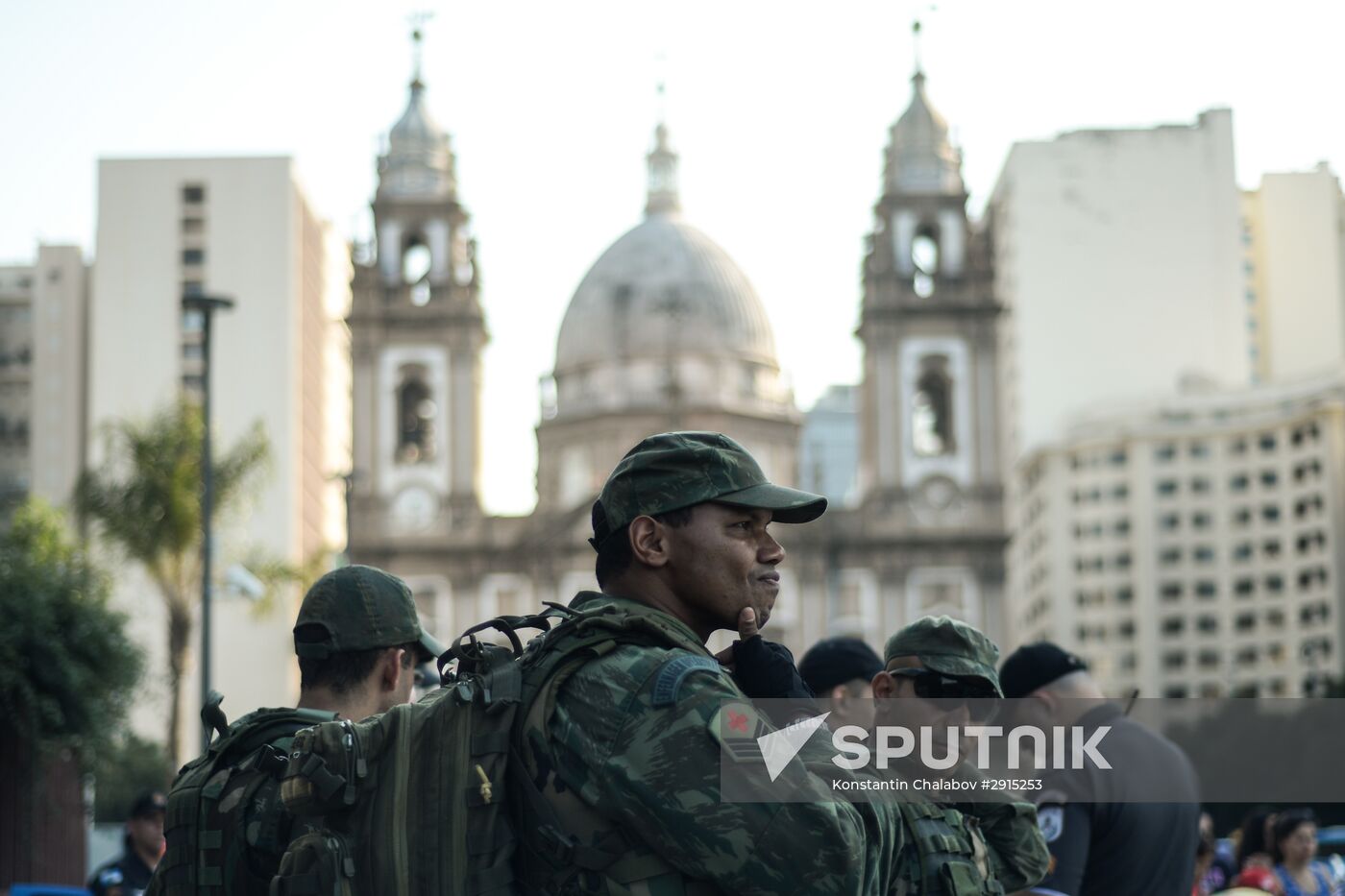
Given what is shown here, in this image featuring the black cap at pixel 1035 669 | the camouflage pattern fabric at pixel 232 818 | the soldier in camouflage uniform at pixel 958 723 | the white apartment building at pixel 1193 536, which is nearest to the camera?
the soldier in camouflage uniform at pixel 958 723

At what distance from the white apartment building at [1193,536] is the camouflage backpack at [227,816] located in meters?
85.0

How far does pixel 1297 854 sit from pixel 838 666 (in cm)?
412

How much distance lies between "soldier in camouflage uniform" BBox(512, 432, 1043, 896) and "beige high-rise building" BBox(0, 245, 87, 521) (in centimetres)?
9678

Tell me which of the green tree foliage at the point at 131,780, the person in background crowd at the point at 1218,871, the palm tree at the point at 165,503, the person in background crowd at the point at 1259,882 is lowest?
the green tree foliage at the point at 131,780

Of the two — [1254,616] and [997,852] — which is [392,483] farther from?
[997,852]

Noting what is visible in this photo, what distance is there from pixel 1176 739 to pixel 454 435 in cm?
5162

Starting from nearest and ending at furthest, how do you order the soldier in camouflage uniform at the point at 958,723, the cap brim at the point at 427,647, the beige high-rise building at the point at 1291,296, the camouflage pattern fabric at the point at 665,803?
the camouflage pattern fabric at the point at 665,803 < the soldier in camouflage uniform at the point at 958,723 < the cap brim at the point at 427,647 < the beige high-rise building at the point at 1291,296

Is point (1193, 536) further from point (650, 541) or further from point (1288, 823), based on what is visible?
point (650, 541)

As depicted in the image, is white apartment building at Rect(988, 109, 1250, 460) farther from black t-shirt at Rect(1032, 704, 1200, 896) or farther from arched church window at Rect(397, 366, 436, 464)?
black t-shirt at Rect(1032, 704, 1200, 896)

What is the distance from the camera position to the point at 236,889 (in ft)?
17.6

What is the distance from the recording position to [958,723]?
558cm

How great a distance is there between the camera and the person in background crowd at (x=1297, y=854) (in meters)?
10.3

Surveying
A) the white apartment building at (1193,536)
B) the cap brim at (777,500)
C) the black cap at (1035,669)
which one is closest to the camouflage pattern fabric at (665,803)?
the cap brim at (777,500)

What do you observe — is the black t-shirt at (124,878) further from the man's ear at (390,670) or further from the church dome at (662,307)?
the church dome at (662,307)
